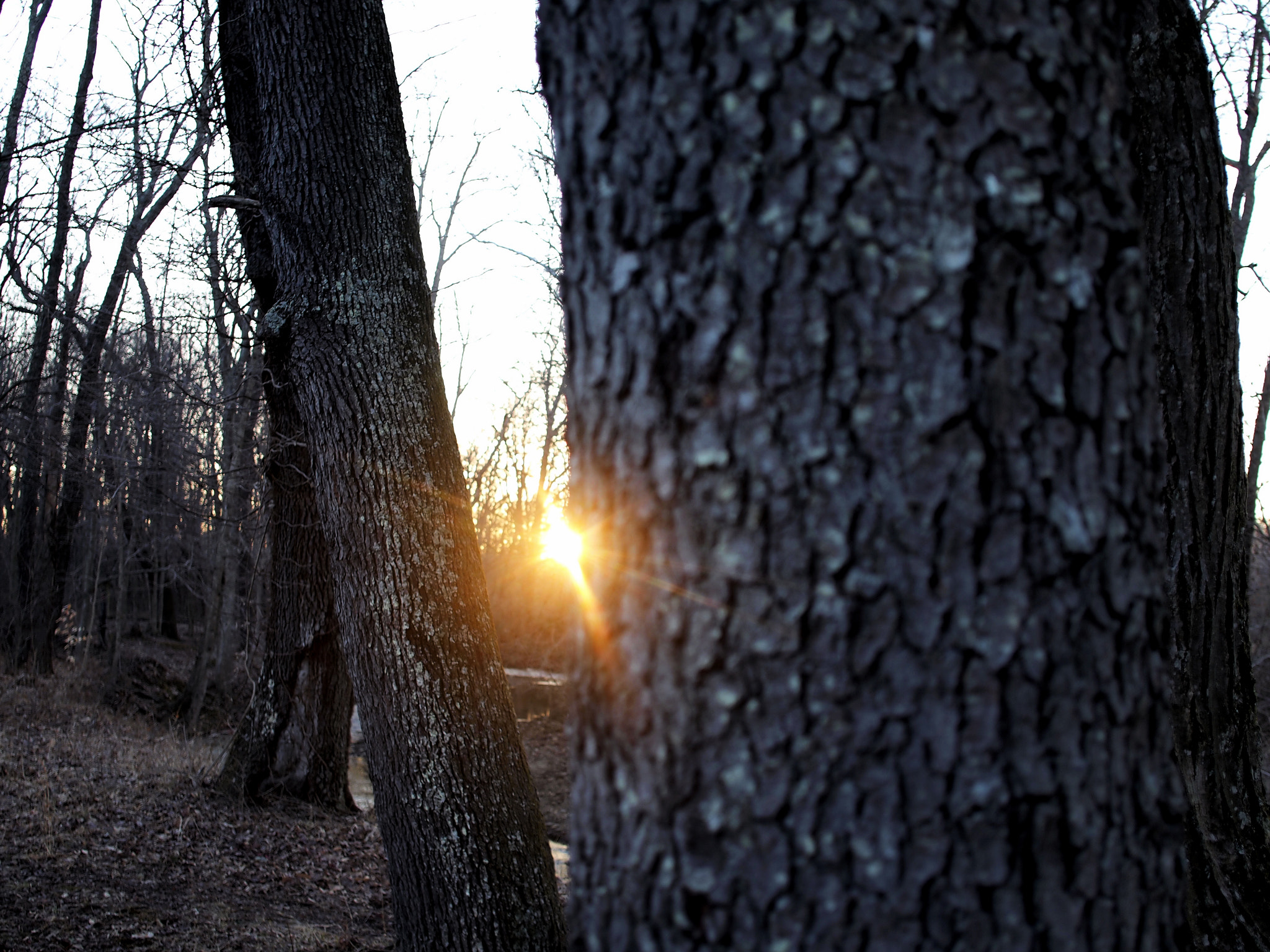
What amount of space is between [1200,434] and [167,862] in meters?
6.49

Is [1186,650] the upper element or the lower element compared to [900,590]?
lower

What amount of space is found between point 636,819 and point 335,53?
3.62 m

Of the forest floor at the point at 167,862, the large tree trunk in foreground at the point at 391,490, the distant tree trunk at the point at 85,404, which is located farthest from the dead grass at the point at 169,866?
the distant tree trunk at the point at 85,404

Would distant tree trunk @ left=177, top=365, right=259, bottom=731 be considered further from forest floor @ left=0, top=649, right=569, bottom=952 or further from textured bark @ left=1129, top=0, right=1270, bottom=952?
textured bark @ left=1129, top=0, right=1270, bottom=952

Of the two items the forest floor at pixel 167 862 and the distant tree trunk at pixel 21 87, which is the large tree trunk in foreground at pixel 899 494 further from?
the distant tree trunk at pixel 21 87

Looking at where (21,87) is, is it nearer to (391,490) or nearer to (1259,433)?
(391,490)

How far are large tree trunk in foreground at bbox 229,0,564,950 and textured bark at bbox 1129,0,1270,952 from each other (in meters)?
2.26

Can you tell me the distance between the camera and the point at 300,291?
3623mm

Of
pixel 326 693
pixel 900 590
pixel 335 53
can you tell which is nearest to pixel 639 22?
pixel 900 590

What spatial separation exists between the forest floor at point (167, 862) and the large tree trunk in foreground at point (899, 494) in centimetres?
475

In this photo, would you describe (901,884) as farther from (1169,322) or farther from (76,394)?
(76,394)

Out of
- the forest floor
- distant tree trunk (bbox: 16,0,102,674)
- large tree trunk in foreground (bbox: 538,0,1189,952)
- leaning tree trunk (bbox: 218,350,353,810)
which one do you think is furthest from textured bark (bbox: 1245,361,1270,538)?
distant tree trunk (bbox: 16,0,102,674)

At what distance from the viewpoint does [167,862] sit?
5.90 meters

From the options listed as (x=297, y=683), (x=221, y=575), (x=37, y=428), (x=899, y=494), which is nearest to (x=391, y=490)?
(x=899, y=494)
